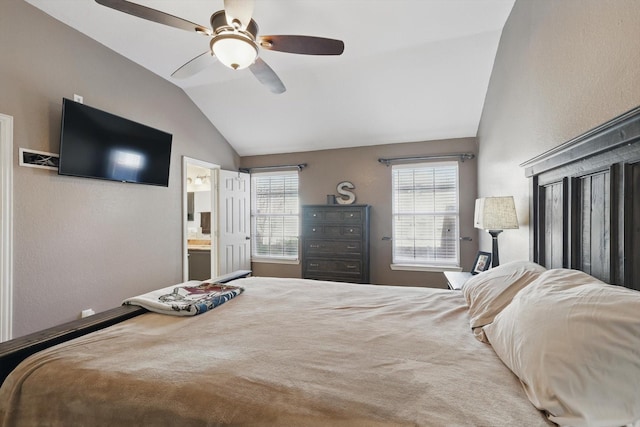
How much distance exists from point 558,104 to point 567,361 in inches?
59.3

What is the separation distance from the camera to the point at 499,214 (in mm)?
2277

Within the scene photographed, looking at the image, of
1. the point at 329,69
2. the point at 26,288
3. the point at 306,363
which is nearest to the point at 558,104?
the point at 306,363

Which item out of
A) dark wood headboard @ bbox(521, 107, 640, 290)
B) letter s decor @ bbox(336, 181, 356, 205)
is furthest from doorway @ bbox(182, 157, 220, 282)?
dark wood headboard @ bbox(521, 107, 640, 290)

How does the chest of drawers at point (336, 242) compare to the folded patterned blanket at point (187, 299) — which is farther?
the chest of drawers at point (336, 242)

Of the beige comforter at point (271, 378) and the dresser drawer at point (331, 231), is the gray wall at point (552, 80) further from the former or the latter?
the dresser drawer at point (331, 231)

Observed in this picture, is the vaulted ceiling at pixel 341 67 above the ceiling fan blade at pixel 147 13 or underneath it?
above

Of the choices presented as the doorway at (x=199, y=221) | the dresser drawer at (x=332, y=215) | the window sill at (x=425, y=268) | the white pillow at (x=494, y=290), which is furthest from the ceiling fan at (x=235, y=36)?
the window sill at (x=425, y=268)

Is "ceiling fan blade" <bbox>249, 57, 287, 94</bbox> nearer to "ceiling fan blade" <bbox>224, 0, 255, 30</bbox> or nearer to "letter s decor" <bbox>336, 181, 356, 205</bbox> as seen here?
"ceiling fan blade" <bbox>224, 0, 255, 30</bbox>

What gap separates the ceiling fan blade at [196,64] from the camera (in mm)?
2205

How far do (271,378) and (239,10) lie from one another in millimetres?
1866

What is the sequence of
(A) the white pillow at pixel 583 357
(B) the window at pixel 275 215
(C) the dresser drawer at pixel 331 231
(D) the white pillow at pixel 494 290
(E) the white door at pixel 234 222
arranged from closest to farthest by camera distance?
(A) the white pillow at pixel 583 357, (D) the white pillow at pixel 494 290, (C) the dresser drawer at pixel 331 231, (E) the white door at pixel 234 222, (B) the window at pixel 275 215

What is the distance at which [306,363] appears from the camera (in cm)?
104

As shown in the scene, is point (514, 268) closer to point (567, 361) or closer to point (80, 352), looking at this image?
point (567, 361)

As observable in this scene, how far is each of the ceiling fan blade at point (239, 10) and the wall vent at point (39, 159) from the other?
1989 millimetres
